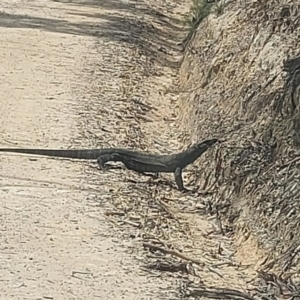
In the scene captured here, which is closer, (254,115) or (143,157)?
(143,157)

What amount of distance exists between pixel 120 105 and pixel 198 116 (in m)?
1.23

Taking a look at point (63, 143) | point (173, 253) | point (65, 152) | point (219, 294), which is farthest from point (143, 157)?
point (219, 294)

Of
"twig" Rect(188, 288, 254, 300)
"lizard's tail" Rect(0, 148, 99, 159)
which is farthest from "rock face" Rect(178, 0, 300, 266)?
"lizard's tail" Rect(0, 148, 99, 159)

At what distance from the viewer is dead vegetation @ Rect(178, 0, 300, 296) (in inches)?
306

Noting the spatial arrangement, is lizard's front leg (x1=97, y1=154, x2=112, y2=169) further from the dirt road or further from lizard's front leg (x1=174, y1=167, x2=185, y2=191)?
lizard's front leg (x1=174, y1=167, x2=185, y2=191)

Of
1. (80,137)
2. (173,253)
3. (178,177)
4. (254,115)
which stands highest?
(254,115)

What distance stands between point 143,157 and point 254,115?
3.64ft

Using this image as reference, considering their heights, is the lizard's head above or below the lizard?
above

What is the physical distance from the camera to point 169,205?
8781 mm

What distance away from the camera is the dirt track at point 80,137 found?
6.89 metres

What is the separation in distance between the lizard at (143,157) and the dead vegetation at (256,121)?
0.67ft

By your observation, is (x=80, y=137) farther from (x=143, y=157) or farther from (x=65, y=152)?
(x=143, y=157)

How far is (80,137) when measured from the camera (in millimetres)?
10094

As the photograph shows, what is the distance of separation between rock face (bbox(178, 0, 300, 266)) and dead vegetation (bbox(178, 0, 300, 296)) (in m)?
0.01
